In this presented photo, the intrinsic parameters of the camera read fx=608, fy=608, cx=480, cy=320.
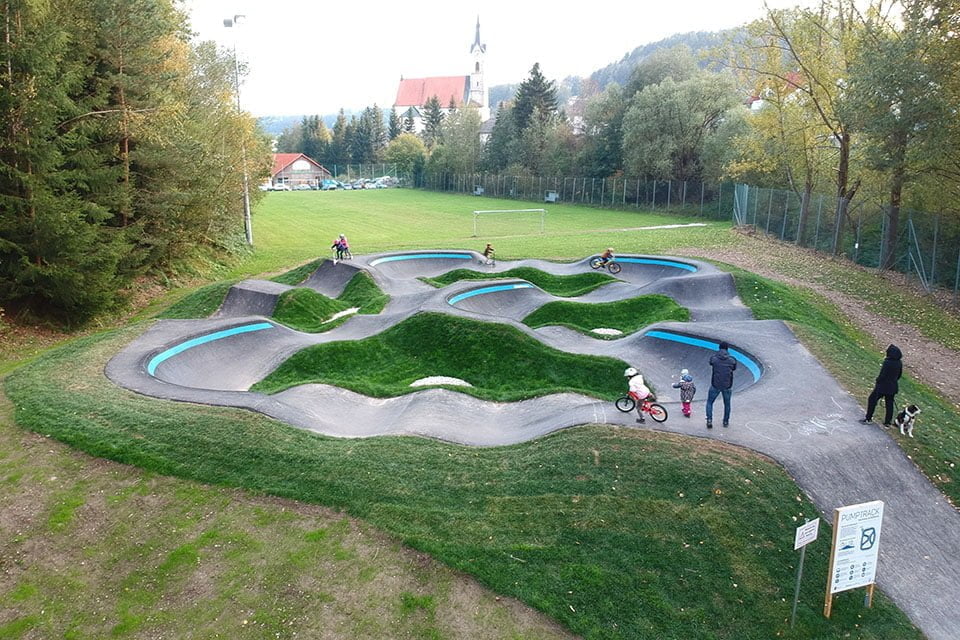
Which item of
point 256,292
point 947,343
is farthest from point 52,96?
point 947,343

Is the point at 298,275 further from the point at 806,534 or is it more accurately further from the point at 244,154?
the point at 806,534

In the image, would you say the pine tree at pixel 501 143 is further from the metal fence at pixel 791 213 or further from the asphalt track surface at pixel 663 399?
the asphalt track surface at pixel 663 399

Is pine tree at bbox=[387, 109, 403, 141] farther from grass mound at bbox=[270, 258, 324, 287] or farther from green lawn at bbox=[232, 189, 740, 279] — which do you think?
grass mound at bbox=[270, 258, 324, 287]

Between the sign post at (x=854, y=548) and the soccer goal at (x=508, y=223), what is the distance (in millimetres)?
39549

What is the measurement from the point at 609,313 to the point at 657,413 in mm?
12044

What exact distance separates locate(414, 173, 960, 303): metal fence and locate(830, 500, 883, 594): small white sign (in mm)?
19612

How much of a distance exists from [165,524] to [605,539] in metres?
6.85

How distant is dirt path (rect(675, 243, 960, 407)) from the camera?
15883 millimetres

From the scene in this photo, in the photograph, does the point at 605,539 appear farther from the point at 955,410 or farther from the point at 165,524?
the point at 955,410

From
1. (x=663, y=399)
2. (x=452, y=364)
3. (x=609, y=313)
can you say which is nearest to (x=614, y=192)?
(x=609, y=313)

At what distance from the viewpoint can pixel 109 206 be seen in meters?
23.3

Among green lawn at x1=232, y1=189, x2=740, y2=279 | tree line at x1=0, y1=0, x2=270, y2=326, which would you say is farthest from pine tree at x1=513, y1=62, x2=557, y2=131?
tree line at x1=0, y1=0, x2=270, y2=326

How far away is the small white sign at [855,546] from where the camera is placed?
757 centimetres

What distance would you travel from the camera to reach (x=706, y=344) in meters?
17.7
